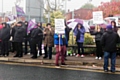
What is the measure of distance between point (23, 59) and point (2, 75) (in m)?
3.30

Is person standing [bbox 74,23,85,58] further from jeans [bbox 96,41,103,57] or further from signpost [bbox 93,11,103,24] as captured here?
A: signpost [bbox 93,11,103,24]

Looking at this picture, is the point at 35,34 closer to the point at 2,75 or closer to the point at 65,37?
the point at 65,37

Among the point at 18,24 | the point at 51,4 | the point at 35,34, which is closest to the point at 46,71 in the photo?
the point at 35,34

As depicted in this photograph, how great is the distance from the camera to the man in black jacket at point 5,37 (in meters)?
13.7

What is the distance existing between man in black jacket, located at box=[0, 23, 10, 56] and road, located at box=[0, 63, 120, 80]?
10.6ft

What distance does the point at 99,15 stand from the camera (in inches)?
Answer: 478

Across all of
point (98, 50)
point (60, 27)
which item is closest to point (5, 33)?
point (60, 27)

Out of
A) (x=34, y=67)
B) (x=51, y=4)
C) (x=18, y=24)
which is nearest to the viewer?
(x=34, y=67)

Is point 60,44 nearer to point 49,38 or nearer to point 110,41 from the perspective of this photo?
point 49,38

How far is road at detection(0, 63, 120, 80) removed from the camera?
29.1ft

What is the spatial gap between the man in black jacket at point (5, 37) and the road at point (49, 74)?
322 centimetres

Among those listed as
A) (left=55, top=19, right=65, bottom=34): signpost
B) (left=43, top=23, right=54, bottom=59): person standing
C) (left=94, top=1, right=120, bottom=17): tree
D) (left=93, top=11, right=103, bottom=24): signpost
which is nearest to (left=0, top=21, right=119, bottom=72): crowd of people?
(left=43, top=23, right=54, bottom=59): person standing

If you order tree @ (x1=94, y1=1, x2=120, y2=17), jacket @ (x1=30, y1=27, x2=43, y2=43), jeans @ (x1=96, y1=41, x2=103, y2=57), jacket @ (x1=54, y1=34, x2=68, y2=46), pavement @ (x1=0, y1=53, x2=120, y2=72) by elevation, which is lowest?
pavement @ (x1=0, y1=53, x2=120, y2=72)

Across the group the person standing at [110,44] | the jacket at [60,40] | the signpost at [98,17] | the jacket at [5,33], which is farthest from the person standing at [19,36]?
the person standing at [110,44]
